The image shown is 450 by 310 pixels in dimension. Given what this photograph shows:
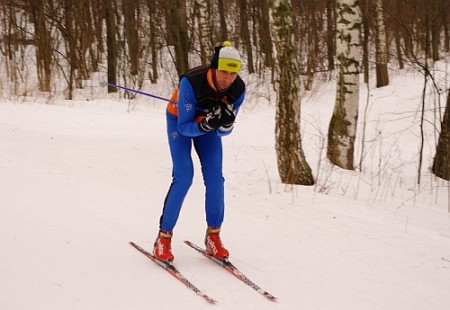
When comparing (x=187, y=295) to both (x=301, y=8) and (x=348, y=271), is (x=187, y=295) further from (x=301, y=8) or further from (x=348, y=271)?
(x=301, y=8)

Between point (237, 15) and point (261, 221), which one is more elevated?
point (237, 15)

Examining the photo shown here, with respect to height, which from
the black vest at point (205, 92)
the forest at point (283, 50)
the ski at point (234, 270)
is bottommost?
the ski at point (234, 270)

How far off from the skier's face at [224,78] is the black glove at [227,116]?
16 cm

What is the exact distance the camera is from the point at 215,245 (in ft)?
15.0

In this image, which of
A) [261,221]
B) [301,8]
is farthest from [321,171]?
[301,8]

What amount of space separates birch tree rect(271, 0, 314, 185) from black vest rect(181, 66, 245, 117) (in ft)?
9.67

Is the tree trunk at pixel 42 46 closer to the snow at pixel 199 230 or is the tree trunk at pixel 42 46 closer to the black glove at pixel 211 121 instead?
the snow at pixel 199 230

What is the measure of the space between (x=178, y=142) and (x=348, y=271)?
175 cm

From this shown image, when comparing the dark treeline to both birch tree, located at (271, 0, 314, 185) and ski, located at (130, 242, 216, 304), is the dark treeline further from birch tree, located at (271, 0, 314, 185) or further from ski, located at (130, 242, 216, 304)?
ski, located at (130, 242, 216, 304)

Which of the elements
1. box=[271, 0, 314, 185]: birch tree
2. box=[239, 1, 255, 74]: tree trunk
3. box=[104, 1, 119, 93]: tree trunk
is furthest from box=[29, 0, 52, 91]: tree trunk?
box=[271, 0, 314, 185]: birch tree

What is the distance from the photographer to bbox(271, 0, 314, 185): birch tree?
7246mm

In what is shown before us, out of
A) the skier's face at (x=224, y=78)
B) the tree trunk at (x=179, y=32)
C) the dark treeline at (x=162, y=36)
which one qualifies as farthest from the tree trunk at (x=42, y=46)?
the skier's face at (x=224, y=78)

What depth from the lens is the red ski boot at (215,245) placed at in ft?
14.9

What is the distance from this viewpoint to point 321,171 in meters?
8.63
